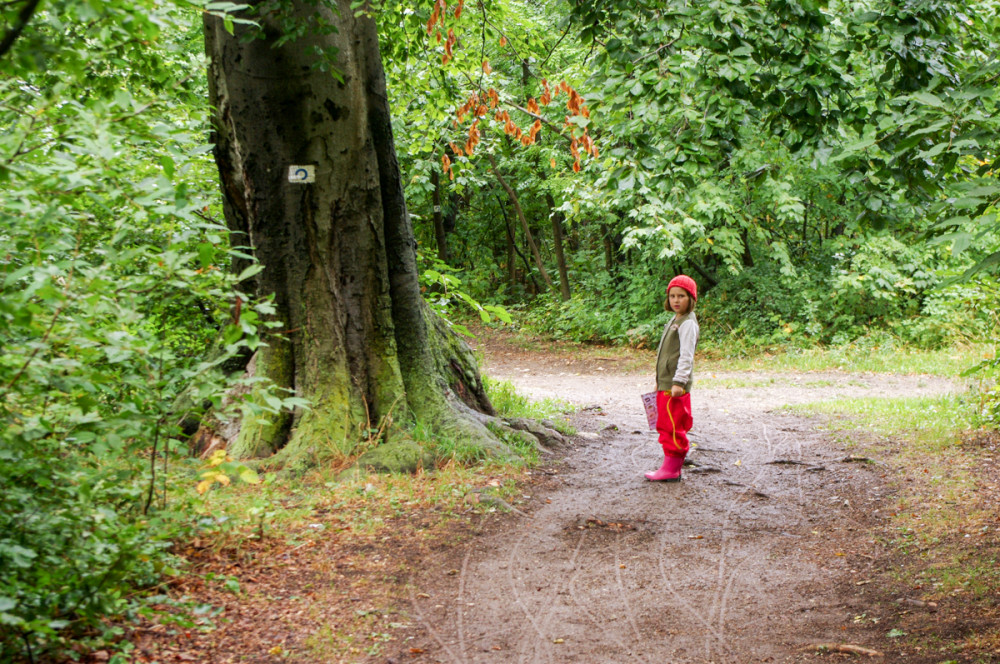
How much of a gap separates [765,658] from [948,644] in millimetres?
854

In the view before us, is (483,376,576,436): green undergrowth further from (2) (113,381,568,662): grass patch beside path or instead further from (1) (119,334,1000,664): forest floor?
(2) (113,381,568,662): grass patch beside path

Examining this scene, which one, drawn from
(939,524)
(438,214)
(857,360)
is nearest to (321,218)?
(939,524)

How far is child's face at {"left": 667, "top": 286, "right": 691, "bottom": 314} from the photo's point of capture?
6938 mm

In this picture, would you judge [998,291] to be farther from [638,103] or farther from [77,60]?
[77,60]

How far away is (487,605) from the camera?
4.45m

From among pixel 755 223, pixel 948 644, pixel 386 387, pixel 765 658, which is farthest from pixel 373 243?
pixel 755 223

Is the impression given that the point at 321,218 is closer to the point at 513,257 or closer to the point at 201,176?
the point at 201,176

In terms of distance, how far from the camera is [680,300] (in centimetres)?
695

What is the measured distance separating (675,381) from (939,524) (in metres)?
2.30

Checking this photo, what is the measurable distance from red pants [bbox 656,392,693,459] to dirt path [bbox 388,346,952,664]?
36 cm

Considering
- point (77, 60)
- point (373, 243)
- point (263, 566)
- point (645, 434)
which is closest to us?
point (77, 60)

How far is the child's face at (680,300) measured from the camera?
6.94 m

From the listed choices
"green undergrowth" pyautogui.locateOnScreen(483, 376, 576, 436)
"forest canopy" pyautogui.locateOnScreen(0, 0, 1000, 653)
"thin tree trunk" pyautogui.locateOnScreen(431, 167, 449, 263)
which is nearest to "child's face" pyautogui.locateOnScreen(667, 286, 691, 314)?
"forest canopy" pyautogui.locateOnScreen(0, 0, 1000, 653)

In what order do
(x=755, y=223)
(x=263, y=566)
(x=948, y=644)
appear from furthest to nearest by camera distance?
(x=755, y=223)
(x=263, y=566)
(x=948, y=644)
